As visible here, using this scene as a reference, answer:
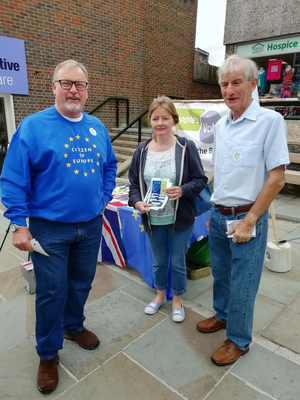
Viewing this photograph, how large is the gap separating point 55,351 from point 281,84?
9.84 m

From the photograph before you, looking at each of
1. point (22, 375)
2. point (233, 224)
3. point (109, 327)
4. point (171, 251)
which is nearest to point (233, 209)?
point (233, 224)

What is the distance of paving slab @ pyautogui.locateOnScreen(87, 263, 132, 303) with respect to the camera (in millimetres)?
2861

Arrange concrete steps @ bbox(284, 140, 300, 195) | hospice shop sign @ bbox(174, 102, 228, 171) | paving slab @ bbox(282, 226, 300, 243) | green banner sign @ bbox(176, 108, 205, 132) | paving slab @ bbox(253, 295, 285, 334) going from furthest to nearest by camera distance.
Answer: concrete steps @ bbox(284, 140, 300, 195)
paving slab @ bbox(282, 226, 300, 243)
green banner sign @ bbox(176, 108, 205, 132)
hospice shop sign @ bbox(174, 102, 228, 171)
paving slab @ bbox(253, 295, 285, 334)

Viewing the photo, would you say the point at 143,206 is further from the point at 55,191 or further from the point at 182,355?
the point at 182,355

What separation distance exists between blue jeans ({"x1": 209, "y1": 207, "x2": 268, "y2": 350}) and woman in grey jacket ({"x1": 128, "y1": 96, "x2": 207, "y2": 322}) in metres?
0.28

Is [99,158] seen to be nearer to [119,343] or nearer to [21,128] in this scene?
[21,128]

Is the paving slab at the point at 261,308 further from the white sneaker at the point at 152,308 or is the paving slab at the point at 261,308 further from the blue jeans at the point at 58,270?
the blue jeans at the point at 58,270

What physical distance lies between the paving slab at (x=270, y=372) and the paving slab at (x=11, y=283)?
2.08 metres

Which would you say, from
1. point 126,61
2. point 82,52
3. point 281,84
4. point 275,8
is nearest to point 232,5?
point 275,8

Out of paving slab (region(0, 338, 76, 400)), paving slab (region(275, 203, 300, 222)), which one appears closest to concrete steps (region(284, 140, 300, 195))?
paving slab (region(275, 203, 300, 222))

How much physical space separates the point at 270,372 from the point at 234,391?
30cm

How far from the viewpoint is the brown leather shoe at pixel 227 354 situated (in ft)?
6.43

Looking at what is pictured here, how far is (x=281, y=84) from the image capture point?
9.31 m

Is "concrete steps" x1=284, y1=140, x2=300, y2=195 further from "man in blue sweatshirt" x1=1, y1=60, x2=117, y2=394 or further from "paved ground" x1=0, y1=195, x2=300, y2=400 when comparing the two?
"man in blue sweatshirt" x1=1, y1=60, x2=117, y2=394
